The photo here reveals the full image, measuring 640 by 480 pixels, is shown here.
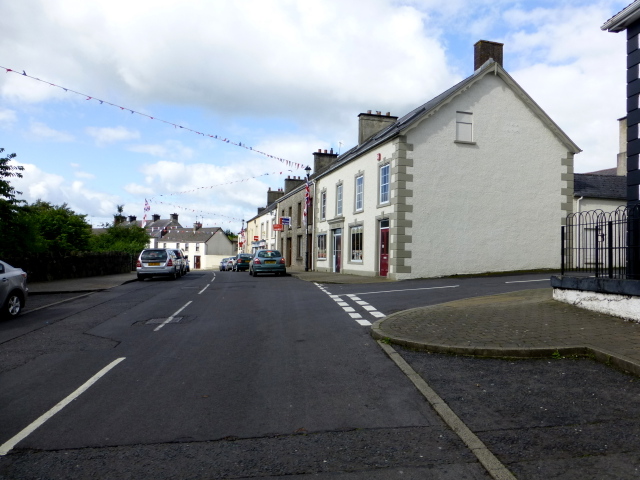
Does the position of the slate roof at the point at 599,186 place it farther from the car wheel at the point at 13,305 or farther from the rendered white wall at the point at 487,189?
the car wheel at the point at 13,305

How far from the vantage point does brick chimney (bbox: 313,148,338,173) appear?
3800 cm

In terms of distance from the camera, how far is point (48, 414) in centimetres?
462

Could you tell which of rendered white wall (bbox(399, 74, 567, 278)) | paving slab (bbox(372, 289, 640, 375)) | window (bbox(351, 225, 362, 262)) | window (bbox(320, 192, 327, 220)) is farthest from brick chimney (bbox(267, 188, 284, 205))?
paving slab (bbox(372, 289, 640, 375))

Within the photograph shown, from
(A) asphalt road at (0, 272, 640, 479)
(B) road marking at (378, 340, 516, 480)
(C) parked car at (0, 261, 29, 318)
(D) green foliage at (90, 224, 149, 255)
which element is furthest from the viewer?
(D) green foliage at (90, 224, 149, 255)

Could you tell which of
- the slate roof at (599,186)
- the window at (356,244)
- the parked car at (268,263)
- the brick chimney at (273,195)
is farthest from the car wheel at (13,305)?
the brick chimney at (273,195)

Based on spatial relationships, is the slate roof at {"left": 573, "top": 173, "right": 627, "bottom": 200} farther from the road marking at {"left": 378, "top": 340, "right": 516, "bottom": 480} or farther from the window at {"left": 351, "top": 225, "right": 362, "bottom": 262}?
the road marking at {"left": 378, "top": 340, "right": 516, "bottom": 480}

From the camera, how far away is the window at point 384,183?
70.9 feet

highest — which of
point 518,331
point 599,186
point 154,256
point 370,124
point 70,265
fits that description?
point 370,124

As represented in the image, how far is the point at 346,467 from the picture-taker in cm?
349

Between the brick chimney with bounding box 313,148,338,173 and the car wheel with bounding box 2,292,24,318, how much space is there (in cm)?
2804

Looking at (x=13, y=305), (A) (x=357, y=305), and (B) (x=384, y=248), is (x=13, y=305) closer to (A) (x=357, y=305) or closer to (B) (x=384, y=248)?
(A) (x=357, y=305)

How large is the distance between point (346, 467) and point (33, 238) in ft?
61.1

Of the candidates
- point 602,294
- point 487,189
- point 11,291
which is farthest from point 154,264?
point 602,294

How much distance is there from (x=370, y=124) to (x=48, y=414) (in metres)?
27.7
